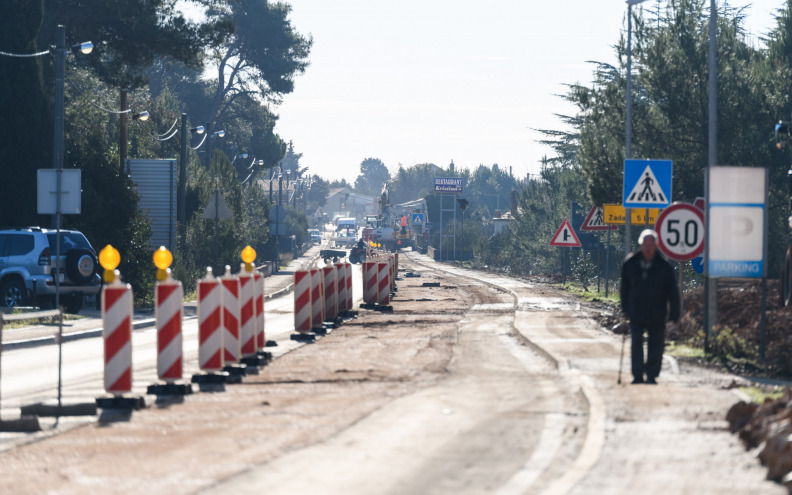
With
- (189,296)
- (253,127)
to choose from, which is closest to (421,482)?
(189,296)

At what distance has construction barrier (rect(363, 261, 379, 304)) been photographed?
2900cm

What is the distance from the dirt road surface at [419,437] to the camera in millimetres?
7457

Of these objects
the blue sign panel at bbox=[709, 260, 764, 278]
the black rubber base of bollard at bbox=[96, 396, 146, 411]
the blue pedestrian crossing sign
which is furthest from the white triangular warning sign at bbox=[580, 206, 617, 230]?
the black rubber base of bollard at bbox=[96, 396, 146, 411]

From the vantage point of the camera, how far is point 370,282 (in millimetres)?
29281

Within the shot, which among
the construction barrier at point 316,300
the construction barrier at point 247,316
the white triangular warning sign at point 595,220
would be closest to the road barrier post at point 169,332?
the construction barrier at point 247,316

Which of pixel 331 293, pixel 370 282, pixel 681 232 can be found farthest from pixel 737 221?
pixel 370 282

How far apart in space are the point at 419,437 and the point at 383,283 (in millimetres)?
20172

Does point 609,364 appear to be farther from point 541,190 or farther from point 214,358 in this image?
point 541,190

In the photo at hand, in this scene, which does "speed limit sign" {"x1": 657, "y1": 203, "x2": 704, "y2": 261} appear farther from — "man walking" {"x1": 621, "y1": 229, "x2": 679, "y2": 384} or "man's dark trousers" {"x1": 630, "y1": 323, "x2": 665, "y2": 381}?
"man's dark trousers" {"x1": 630, "y1": 323, "x2": 665, "y2": 381}

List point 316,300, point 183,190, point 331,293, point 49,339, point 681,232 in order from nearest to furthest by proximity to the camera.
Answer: point 681,232 < point 49,339 < point 316,300 < point 331,293 < point 183,190

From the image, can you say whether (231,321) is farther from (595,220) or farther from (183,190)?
(183,190)

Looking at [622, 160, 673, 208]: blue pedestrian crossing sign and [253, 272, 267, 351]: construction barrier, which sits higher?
[622, 160, 673, 208]: blue pedestrian crossing sign

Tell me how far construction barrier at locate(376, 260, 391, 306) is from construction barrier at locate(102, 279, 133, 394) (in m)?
17.5

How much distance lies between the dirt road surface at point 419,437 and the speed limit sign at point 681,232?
5.35 ft
